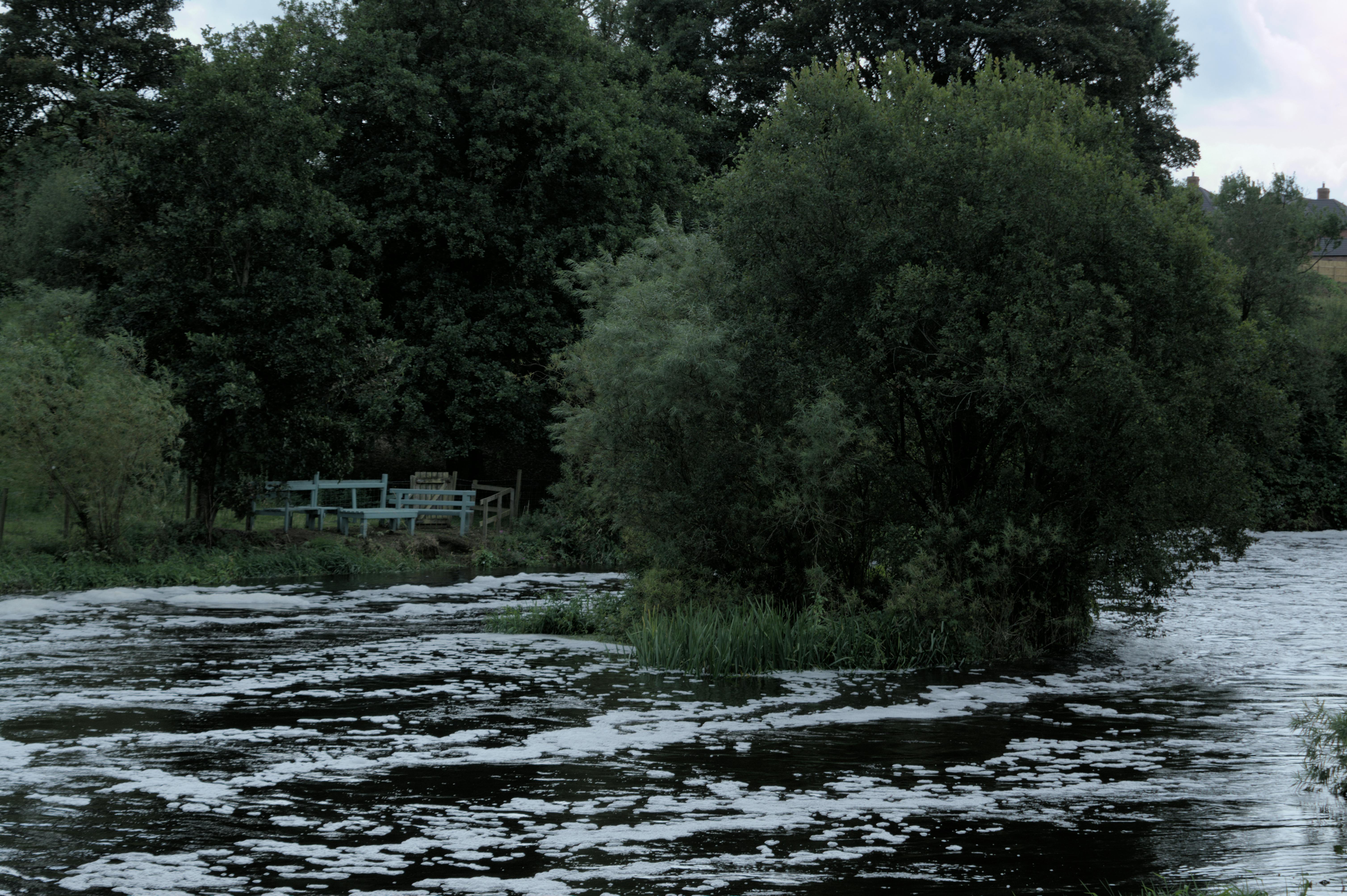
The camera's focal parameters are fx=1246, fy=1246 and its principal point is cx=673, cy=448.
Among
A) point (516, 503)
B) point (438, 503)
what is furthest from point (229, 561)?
point (516, 503)

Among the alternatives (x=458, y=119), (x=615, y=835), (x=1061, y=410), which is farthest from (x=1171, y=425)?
(x=458, y=119)

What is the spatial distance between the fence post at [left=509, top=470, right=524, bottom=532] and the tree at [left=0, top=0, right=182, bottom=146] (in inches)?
753

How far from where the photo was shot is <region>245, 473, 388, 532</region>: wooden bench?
31250 mm

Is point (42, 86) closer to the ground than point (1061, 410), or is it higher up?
higher up

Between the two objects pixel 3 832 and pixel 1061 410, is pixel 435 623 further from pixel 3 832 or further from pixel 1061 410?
pixel 3 832

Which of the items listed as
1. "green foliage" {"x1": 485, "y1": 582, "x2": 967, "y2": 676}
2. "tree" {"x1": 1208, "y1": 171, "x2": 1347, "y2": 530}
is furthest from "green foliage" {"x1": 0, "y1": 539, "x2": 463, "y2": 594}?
"tree" {"x1": 1208, "y1": 171, "x2": 1347, "y2": 530}

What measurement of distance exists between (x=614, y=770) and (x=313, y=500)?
A: 916 inches

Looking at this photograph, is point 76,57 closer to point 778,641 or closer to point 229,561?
point 229,561

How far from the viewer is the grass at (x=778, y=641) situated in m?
17.4

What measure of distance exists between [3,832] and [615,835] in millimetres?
4435

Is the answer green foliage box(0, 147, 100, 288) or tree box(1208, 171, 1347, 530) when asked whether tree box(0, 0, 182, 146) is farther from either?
tree box(1208, 171, 1347, 530)

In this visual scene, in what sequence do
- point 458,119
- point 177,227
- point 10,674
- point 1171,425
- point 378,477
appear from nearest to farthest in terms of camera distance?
point 10,674 < point 1171,425 < point 177,227 < point 458,119 < point 378,477

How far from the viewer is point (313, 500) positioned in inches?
1296

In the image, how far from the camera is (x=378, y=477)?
41312 millimetres
